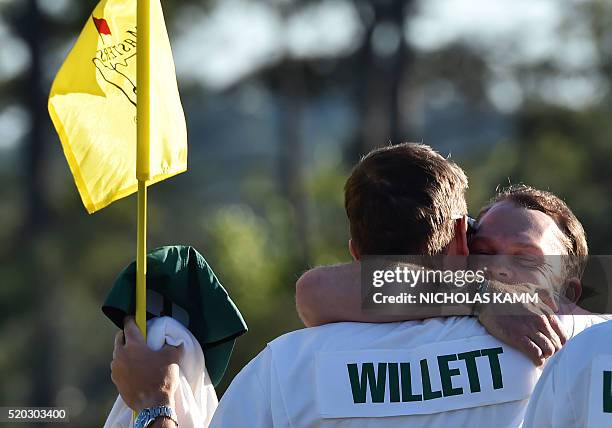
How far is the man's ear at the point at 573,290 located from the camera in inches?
121

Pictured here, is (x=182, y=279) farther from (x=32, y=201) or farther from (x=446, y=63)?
(x=446, y=63)

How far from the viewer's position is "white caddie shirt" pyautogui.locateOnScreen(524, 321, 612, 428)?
241 centimetres

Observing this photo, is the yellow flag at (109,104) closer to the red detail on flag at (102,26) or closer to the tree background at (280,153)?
the red detail on flag at (102,26)

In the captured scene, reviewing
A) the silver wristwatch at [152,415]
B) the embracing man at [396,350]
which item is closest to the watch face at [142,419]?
the silver wristwatch at [152,415]

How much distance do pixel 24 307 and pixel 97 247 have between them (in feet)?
5.32

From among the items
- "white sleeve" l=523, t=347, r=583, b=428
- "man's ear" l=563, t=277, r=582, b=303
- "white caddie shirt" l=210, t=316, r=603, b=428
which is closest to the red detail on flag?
"white caddie shirt" l=210, t=316, r=603, b=428

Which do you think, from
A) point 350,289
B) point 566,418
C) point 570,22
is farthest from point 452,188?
point 570,22

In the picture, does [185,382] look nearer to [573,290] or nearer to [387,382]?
[387,382]

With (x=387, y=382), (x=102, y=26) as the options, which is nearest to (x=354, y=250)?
(x=387, y=382)

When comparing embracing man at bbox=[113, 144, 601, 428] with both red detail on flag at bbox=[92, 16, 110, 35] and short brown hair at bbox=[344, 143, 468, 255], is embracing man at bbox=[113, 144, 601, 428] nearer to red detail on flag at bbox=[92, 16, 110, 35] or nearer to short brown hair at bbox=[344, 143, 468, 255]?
short brown hair at bbox=[344, 143, 468, 255]

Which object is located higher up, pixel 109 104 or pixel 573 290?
pixel 109 104

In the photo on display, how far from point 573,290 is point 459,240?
1.56 ft

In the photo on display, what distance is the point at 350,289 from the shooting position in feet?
8.97

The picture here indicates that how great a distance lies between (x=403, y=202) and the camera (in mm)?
2656
